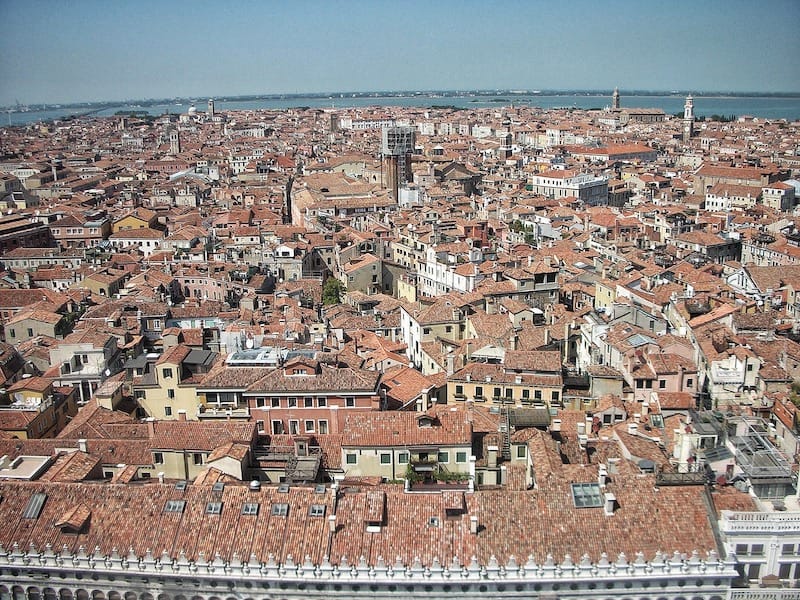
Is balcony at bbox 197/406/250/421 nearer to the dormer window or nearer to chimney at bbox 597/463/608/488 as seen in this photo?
the dormer window

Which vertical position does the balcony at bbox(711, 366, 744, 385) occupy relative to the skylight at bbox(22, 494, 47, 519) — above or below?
below

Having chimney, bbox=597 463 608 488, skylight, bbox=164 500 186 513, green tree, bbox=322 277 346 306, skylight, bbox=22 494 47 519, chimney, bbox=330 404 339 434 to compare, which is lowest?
green tree, bbox=322 277 346 306

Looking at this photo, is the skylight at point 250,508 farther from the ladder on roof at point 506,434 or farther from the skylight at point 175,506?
the ladder on roof at point 506,434

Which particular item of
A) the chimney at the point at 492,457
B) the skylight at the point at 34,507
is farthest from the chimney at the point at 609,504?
the skylight at the point at 34,507

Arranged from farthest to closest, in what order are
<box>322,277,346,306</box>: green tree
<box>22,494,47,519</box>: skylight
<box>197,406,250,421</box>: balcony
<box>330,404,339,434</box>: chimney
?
<box>322,277,346,306</box>: green tree
<box>197,406,250,421</box>: balcony
<box>330,404,339,434</box>: chimney
<box>22,494,47,519</box>: skylight

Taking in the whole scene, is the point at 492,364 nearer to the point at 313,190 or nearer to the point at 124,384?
the point at 124,384

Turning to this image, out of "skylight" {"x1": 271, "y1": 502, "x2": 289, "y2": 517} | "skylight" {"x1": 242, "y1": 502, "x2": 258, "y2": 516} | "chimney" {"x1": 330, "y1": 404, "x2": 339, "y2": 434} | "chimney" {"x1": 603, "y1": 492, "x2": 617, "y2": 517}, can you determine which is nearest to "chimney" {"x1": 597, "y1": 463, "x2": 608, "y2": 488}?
"chimney" {"x1": 603, "y1": 492, "x2": 617, "y2": 517}

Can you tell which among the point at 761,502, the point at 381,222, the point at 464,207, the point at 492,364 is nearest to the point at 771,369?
the point at 492,364
